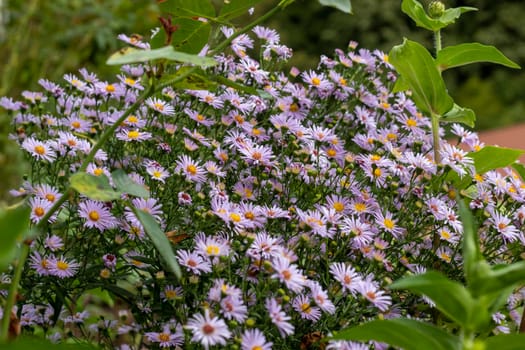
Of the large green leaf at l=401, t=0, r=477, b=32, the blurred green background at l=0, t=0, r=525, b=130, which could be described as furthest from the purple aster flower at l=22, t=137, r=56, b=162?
the blurred green background at l=0, t=0, r=525, b=130

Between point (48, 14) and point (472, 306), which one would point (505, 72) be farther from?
point (472, 306)

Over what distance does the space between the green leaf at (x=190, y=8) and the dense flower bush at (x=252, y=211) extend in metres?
0.07

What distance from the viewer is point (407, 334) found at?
0.48m

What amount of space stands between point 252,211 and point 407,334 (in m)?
0.22

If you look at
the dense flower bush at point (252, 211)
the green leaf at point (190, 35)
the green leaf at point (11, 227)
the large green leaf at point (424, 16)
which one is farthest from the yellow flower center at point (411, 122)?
the green leaf at point (11, 227)

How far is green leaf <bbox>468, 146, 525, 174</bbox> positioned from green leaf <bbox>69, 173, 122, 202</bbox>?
414 millimetres

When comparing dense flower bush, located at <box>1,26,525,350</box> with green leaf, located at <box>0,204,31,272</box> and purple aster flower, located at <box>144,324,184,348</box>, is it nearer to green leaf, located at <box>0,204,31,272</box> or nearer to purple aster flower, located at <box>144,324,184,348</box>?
purple aster flower, located at <box>144,324,184,348</box>

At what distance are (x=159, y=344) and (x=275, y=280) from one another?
12 centimetres

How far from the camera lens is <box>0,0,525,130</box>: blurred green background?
2.47 m

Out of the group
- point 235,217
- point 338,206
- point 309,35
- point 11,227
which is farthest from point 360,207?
point 309,35

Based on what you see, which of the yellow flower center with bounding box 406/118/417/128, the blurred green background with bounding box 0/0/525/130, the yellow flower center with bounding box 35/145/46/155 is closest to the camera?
the yellow flower center with bounding box 35/145/46/155

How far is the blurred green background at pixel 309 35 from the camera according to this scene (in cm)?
247

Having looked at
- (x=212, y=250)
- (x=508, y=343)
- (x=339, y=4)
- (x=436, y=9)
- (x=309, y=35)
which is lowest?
(x=508, y=343)

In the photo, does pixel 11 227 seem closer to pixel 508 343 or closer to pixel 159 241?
pixel 159 241
